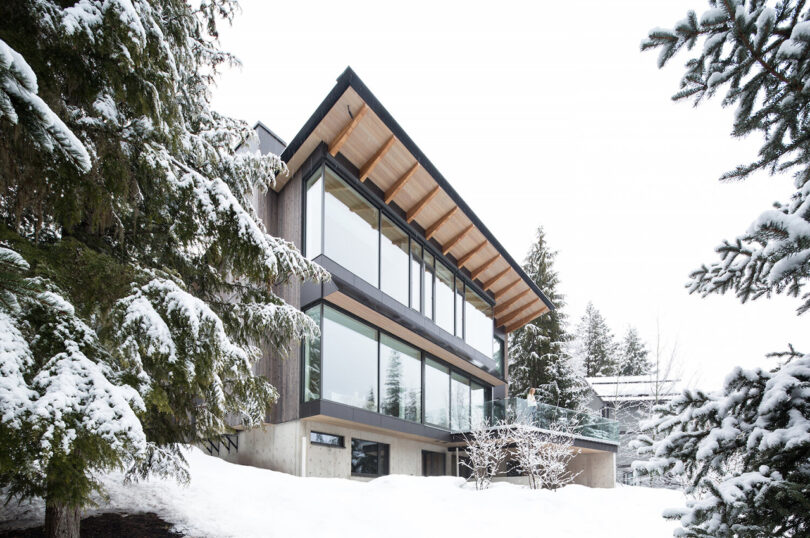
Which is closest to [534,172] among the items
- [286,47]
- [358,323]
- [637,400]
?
[286,47]

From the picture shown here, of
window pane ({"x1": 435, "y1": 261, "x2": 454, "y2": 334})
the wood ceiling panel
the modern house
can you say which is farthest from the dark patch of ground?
window pane ({"x1": 435, "y1": 261, "x2": 454, "y2": 334})

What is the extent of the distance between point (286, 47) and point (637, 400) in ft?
445

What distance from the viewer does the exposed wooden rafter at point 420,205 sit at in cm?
1588

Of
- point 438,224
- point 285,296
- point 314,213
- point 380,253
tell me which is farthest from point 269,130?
point 438,224

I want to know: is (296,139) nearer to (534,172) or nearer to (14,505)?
(14,505)

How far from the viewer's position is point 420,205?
1612cm

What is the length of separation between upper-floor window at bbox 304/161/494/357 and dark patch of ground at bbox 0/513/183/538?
22.2ft

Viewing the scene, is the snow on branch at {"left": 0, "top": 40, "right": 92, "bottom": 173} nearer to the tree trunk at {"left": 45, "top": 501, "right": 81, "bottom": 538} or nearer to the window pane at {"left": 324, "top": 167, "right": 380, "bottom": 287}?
the tree trunk at {"left": 45, "top": 501, "right": 81, "bottom": 538}

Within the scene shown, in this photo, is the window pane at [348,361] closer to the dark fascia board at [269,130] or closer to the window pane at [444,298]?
the window pane at [444,298]

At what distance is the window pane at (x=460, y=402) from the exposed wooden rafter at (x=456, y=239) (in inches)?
171

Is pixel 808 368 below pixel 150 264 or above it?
below

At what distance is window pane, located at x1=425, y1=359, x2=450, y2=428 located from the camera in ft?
55.0

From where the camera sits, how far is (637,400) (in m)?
28.8

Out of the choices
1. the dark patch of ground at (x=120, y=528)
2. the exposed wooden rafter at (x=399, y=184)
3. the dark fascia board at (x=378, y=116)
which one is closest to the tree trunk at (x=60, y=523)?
the dark patch of ground at (x=120, y=528)
